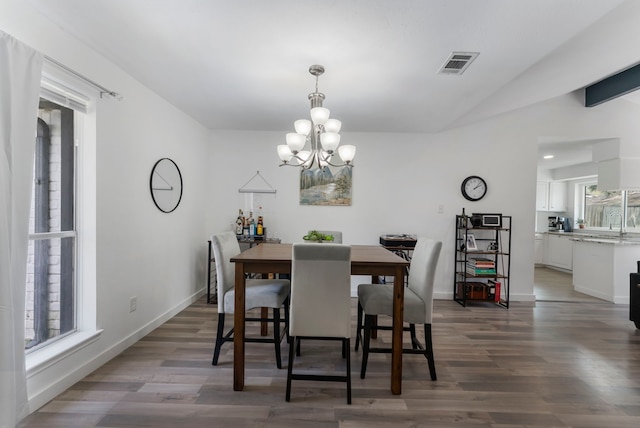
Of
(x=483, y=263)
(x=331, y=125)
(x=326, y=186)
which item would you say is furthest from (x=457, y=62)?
(x=483, y=263)

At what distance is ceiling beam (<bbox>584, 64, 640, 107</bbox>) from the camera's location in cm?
325

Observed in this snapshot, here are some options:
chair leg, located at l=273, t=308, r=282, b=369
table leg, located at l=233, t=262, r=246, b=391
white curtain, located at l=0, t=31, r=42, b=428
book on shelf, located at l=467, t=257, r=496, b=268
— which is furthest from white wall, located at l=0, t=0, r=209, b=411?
book on shelf, located at l=467, t=257, r=496, b=268

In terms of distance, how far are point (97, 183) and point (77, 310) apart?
94 cm

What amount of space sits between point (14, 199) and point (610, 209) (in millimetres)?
8366

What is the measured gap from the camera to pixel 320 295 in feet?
6.03

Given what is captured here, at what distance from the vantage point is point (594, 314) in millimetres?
3564

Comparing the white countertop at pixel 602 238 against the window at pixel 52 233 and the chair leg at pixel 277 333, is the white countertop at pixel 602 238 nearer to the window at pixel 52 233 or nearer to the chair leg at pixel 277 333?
the chair leg at pixel 277 333

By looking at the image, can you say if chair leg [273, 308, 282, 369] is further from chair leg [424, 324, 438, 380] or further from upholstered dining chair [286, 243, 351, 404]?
chair leg [424, 324, 438, 380]

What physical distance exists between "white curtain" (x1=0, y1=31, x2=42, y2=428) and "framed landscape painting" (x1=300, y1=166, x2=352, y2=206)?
2.97m

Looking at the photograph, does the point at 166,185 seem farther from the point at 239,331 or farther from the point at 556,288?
the point at 556,288

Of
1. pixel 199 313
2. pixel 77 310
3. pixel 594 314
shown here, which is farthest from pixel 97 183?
pixel 594 314

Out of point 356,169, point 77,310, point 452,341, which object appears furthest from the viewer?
point 356,169

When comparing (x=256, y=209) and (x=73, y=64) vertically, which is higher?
(x=73, y=64)

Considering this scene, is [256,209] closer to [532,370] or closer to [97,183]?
[97,183]
